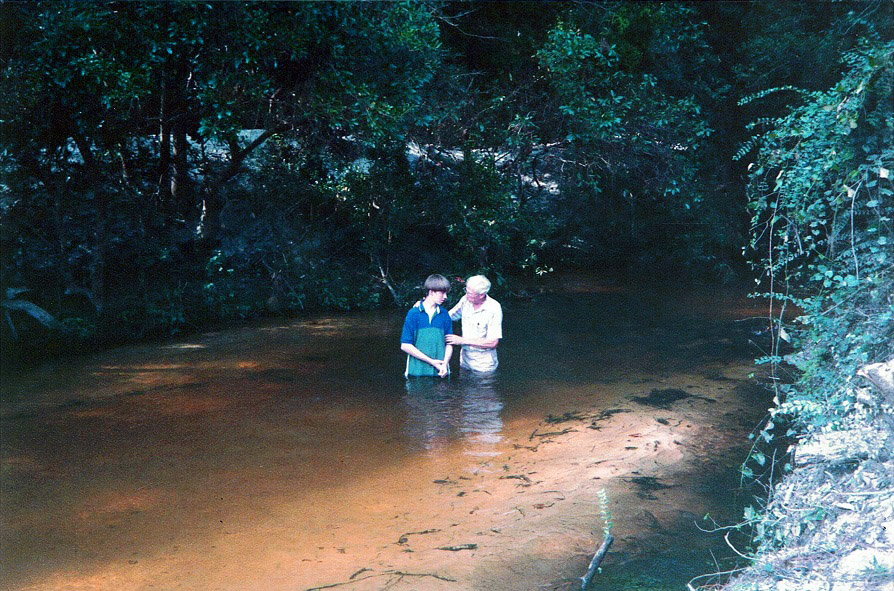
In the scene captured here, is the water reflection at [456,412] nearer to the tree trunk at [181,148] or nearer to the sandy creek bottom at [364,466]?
the sandy creek bottom at [364,466]

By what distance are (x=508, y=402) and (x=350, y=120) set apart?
4.62m

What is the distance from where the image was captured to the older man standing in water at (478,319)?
8711mm

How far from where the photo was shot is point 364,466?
23.6 feet

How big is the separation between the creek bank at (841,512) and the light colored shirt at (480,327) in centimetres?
384

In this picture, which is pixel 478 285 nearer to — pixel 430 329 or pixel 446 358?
pixel 430 329

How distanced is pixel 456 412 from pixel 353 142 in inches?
264

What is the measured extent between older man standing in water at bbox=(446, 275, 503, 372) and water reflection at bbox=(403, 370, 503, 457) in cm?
43

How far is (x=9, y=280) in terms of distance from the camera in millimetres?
12492

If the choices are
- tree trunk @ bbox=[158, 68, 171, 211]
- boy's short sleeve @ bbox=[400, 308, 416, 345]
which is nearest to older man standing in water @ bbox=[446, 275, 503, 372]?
boy's short sleeve @ bbox=[400, 308, 416, 345]

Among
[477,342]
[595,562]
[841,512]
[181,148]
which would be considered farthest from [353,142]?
[841,512]

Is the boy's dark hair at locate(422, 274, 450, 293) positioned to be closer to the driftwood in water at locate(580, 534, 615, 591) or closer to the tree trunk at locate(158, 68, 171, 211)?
the driftwood in water at locate(580, 534, 615, 591)

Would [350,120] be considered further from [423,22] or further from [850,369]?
[850,369]

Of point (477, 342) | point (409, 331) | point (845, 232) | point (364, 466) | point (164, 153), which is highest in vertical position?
point (164, 153)

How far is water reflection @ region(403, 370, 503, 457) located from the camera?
25.5 ft
